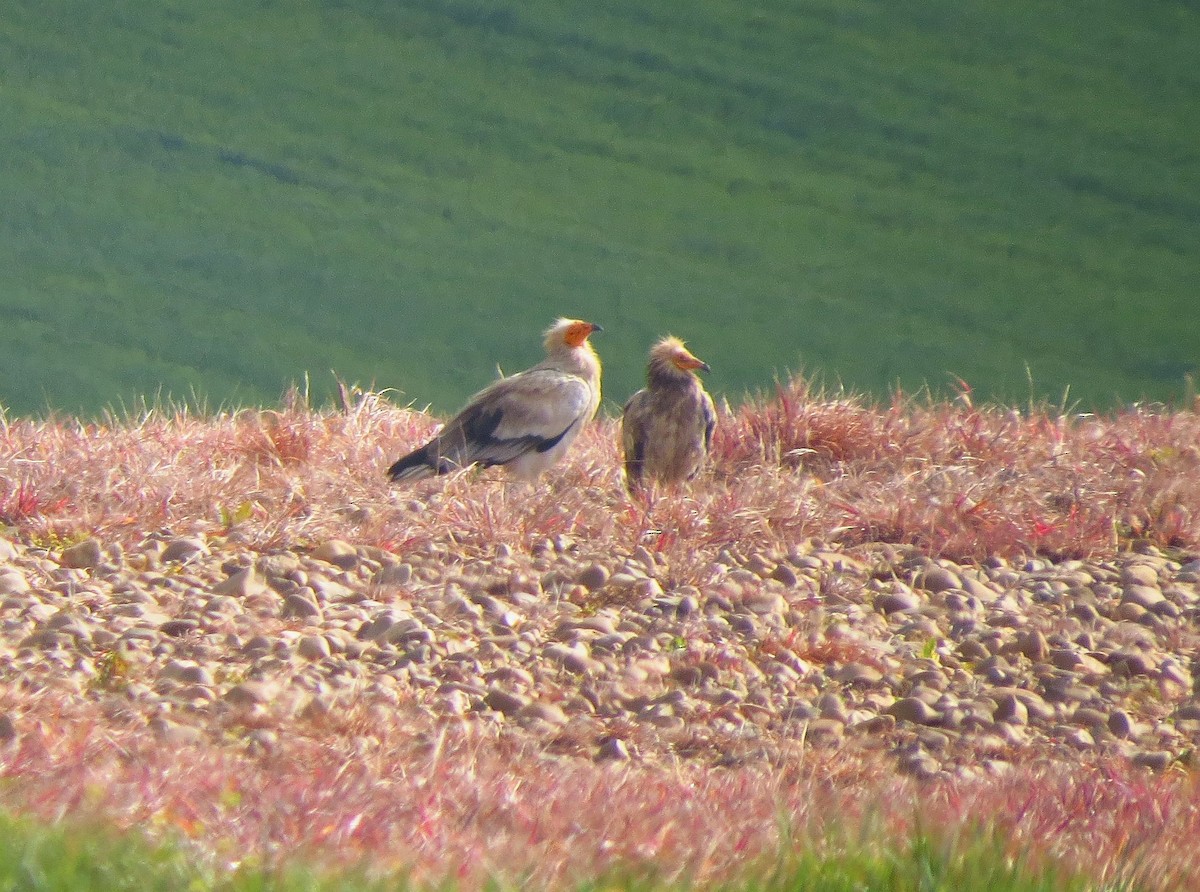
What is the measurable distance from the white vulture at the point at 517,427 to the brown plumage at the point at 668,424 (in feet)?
0.78

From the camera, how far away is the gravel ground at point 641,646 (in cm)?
420

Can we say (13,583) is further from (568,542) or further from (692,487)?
(692,487)

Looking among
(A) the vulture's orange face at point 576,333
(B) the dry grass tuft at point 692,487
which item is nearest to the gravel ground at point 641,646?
(B) the dry grass tuft at point 692,487

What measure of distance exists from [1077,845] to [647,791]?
3.03 feet

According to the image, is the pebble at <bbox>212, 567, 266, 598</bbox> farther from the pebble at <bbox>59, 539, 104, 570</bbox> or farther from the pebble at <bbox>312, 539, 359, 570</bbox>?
the pebble at <bbox>59, 539, 104, 570</bbox>

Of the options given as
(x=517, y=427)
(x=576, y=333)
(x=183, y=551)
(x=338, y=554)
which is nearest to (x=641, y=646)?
(x=338, y=554)

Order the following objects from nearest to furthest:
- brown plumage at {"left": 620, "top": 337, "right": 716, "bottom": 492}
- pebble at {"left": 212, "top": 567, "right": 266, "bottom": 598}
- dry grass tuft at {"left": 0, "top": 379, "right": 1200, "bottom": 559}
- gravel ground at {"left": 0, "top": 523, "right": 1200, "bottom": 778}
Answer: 1. gravel ground at {"left": 0, "top": 523, "right": 1200, "bottom": 778}
2. pebble at {"left": 212, "top": 567, "right": 266, "bottom": 598}
3. dry grass tuft at {"left": 0, "top": 379, "right": 1200, "bottom": 559}
4. brown plumage at {"left": 620, "top": 337, "right": 716, "bottom": 492}

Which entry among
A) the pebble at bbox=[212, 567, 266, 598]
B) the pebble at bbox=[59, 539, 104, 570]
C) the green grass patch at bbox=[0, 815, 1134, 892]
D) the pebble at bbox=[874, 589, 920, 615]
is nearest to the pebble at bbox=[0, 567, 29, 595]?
the pebble at bbox=[59, 539, 104, 570]

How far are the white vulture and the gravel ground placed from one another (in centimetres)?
91

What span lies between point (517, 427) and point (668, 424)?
0.62 metres

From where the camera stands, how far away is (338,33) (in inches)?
505

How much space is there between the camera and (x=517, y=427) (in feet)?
20.9

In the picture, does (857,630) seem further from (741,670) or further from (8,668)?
(8,668)

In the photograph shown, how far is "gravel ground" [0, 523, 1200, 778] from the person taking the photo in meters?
4.20
